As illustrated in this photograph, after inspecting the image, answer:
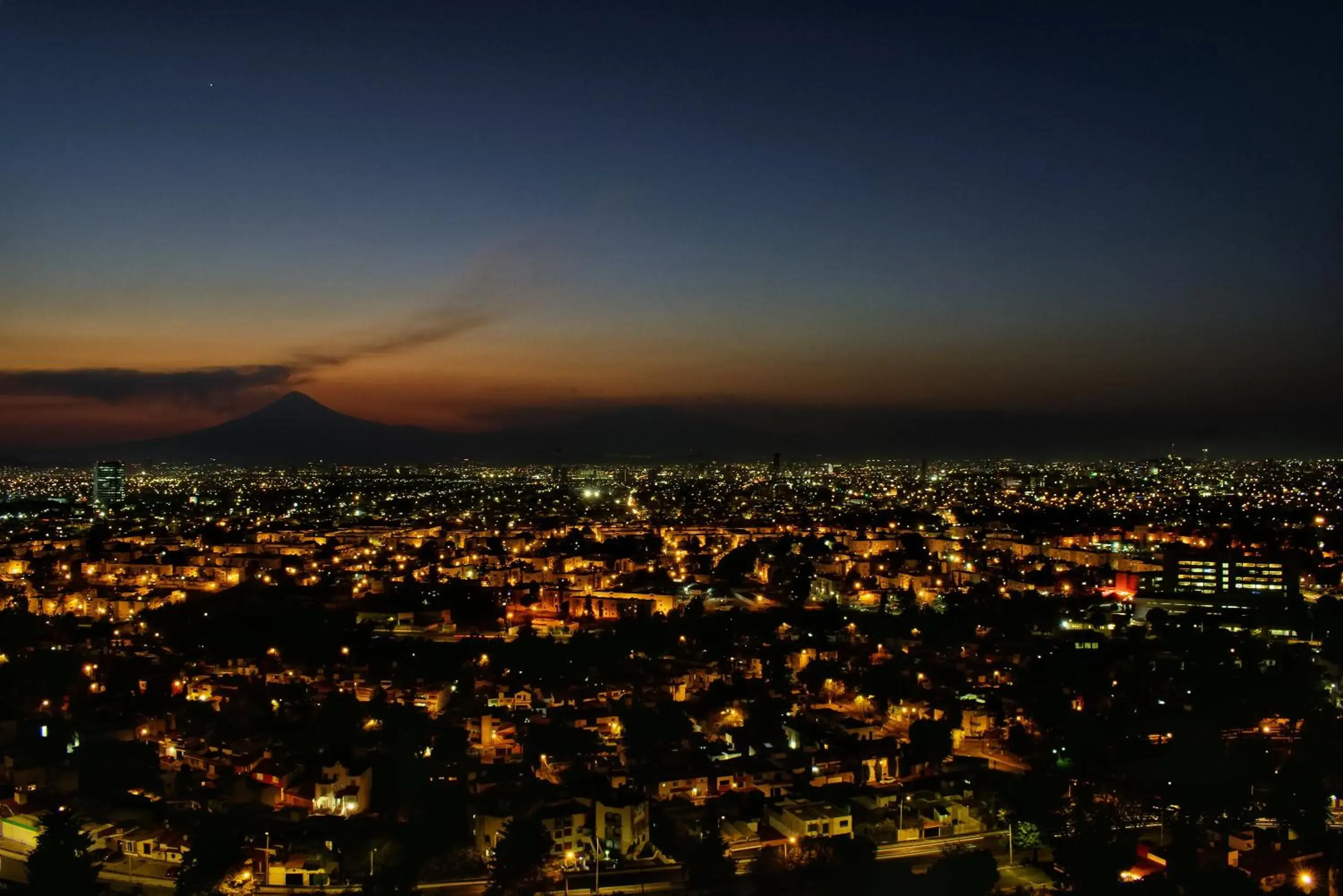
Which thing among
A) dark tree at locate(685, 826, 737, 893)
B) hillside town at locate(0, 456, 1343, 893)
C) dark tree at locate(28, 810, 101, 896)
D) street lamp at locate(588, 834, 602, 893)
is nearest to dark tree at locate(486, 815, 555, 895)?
hillside town at locate(0, 456, 1343, 893)

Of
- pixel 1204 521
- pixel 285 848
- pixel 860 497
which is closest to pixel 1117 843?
pixel 285 848

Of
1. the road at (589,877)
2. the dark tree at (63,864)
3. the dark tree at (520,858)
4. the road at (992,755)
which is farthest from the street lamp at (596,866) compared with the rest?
the road at (992,755)

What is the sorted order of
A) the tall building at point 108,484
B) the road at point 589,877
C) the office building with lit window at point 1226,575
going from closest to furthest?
the road at point 589,877
the office building with lit window at point 1226,575
the tall building at point 108,484

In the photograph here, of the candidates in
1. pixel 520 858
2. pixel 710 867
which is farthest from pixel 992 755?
pixel 520 858

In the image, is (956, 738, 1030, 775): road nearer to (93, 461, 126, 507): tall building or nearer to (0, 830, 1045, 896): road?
(0, 830, 1045, 896): road

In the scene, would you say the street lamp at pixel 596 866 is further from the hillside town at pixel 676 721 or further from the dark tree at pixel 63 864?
the dark tree at pixel 63 864
